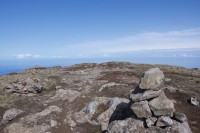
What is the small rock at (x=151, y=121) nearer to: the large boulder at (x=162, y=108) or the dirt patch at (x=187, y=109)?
the large boulder at (x=162, y=108)

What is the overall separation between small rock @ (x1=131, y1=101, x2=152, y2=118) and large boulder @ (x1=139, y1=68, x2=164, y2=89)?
2.05 meters

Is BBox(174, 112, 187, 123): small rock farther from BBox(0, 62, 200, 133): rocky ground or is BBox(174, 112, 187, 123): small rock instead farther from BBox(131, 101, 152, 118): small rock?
BBox(131, 101, 152, 118): small rock

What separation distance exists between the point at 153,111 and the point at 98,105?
11225 mm

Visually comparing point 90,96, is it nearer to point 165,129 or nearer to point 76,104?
point 76,104

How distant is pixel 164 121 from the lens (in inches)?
1117

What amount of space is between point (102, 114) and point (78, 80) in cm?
1936

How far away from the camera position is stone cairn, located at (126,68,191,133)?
93.5ft

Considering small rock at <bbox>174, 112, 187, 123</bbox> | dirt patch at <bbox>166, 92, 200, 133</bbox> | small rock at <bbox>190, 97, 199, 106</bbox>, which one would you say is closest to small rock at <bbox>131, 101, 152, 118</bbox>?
small rock at <bbox>174, 112, 187, 123</bbox>

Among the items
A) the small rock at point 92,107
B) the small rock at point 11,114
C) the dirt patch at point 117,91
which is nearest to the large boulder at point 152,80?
the small rock at point 92,107

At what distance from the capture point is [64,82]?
53750 millimetres

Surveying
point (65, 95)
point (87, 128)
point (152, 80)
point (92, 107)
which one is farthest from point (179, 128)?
point (65, 95)

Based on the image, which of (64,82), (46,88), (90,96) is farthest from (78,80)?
(90,96)

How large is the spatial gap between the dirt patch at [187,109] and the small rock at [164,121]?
17.4 feet

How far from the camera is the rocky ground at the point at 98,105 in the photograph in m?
29.5
